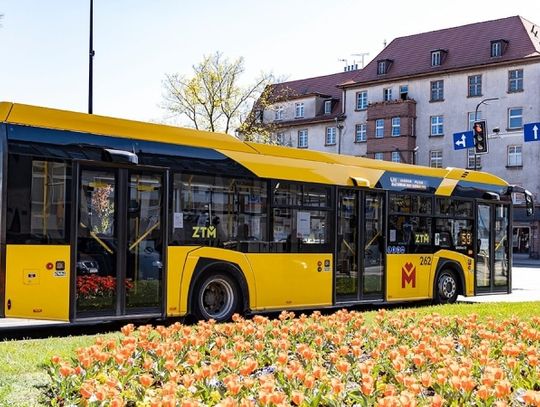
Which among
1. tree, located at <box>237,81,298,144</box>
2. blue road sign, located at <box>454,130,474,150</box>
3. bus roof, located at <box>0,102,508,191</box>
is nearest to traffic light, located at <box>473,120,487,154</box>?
blue road sign, located at <box>454,130,474,150</box>

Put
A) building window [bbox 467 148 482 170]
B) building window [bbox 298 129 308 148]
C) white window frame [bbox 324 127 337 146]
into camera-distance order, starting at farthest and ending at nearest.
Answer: building window [bbox 298 129 308 148] → white window frame [bbox 324 127 337 146] → building window [bbox 467 148 482 170]

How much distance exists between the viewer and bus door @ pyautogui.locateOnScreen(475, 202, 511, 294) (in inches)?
687

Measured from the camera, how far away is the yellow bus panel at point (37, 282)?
939 cm

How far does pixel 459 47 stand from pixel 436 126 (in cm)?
709

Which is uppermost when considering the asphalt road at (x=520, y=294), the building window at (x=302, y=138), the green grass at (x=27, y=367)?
the building window at (x=302, y=138)

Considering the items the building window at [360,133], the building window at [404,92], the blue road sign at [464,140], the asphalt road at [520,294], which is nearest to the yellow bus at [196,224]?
the asphalt road at [520,294]

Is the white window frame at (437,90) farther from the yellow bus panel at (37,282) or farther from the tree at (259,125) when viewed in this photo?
the yellow bus panel at (37,282)

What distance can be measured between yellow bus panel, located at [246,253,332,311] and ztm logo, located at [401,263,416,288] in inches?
97.7

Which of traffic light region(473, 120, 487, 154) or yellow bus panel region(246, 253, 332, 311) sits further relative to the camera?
traffic light region(473, 120, 487, 154)

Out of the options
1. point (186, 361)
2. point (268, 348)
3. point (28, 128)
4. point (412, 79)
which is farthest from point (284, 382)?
point (412, 79)

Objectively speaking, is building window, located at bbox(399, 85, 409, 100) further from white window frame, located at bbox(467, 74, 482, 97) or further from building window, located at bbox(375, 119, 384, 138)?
white window frame, located at bbox(467, 74, 482, 97)

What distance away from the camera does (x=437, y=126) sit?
197 feet

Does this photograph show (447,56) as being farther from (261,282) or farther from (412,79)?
(261,282)

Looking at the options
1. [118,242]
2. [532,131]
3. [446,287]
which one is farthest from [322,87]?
[118,242]
